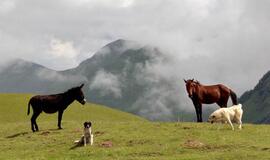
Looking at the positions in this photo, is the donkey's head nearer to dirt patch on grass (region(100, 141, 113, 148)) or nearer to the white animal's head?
dirt patch on grass (region(100, 141, 113, 148))

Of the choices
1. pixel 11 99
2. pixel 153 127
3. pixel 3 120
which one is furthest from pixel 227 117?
pixel 11 99

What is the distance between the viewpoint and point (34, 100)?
45.9 meters

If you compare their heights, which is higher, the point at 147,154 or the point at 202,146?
the point at 202,146

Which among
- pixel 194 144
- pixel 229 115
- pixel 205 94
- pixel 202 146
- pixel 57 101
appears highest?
pixel 205 94

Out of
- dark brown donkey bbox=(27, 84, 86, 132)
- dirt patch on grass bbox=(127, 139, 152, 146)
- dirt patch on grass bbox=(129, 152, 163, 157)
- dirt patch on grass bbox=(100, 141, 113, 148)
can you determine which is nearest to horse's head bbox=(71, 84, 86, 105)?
dark brown donkey bbox=(27, 84, 86, 132)

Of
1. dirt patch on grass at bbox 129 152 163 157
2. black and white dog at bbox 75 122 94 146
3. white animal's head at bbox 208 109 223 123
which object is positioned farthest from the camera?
white animal's head at bbox 208 109 223 123

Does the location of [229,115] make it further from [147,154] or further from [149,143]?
[147,154]

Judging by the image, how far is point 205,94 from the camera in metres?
47.2

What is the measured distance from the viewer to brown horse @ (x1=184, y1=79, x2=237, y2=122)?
4562 cm

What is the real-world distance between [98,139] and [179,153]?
300 inches

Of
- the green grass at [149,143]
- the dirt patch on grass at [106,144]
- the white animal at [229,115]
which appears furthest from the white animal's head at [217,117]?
the dirt patch on grass at [106,144]

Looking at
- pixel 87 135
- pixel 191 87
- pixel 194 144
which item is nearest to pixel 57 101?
pixel 87 135

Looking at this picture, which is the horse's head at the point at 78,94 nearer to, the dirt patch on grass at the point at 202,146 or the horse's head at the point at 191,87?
the horse's head at the point at 191,87

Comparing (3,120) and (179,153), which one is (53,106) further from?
(3,120)
